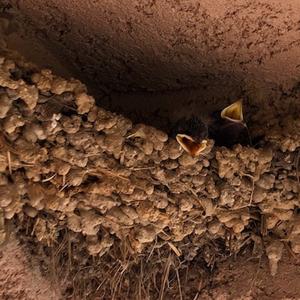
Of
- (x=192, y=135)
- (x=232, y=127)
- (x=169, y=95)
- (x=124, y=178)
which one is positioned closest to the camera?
(x=124, y=178)

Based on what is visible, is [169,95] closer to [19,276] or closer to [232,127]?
[232,127]

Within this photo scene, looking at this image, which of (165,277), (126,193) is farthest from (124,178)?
(165,277)

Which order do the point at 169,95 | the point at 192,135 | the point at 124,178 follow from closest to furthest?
1. the point at 124,178
2. the point at 192,135
3. the point at 169,95

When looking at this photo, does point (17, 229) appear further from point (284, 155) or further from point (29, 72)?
point (284, 155)

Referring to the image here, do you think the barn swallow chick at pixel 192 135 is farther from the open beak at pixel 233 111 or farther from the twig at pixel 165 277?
the twig at pixel 165 277

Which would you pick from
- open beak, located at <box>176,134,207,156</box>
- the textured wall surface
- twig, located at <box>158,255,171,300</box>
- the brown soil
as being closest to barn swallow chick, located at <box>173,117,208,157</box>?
open beak, located at <box>176,134,207,156</box>

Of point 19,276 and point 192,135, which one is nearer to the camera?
point 19,276

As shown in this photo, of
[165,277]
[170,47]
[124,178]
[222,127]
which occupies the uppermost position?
A: [170,47]

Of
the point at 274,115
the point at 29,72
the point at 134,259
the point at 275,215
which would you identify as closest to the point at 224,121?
the point at 274,115

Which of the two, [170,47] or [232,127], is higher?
[170,47]
